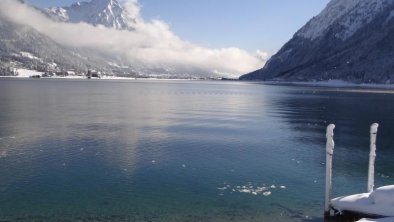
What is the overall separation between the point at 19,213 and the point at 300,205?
2359 centimetres

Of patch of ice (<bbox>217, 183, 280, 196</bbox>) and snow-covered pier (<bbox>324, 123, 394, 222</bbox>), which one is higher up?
snow-covered pier (<bbox>324, 123, 394, 222</bbox>)

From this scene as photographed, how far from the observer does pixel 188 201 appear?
126 feet

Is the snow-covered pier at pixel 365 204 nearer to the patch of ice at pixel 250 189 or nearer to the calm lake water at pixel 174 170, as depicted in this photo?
the calm lake water at pixel 174 170

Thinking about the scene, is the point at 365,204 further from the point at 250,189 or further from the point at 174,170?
the point at 174,170

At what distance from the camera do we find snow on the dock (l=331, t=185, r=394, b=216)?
29.8m

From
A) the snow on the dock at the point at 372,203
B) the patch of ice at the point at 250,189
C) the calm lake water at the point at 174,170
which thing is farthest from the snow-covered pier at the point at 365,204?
the patch of ice at the point at 250,189

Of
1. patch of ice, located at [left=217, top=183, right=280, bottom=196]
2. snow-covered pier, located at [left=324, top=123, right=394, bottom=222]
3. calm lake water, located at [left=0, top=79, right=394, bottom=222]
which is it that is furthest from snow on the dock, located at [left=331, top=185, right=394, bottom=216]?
patch of ice, located at [left=217, top=183, right=280, bottom=196]

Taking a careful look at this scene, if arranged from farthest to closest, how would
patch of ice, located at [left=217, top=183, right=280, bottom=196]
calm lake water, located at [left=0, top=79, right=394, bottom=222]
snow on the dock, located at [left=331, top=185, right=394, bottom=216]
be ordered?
patch of ice, located at [left=217, top=183, right=280, bottom=196], calm lake water, located at [left=0, top=79, right=394, bottom=222], snow on the dock, located at [left=331, top=185, right=394, bottom=216]

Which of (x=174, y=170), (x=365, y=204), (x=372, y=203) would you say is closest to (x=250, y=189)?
(x=174, y=170)

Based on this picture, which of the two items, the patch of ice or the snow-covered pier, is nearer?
the snow-covered pier

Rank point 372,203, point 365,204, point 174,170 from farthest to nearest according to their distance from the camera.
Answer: point 174,170 < point 365,204 < point 372,203

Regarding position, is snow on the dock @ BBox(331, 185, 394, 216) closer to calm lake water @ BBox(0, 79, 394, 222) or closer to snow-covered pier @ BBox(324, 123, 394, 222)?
snow-covered pier @ BBox(324, 123, 394, 222)

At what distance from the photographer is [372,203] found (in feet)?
102

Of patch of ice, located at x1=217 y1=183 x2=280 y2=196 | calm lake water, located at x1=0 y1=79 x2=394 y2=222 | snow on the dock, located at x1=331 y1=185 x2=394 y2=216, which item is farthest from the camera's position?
patch of ice, located at x1=217 y1=183 x2=280 y2=196
